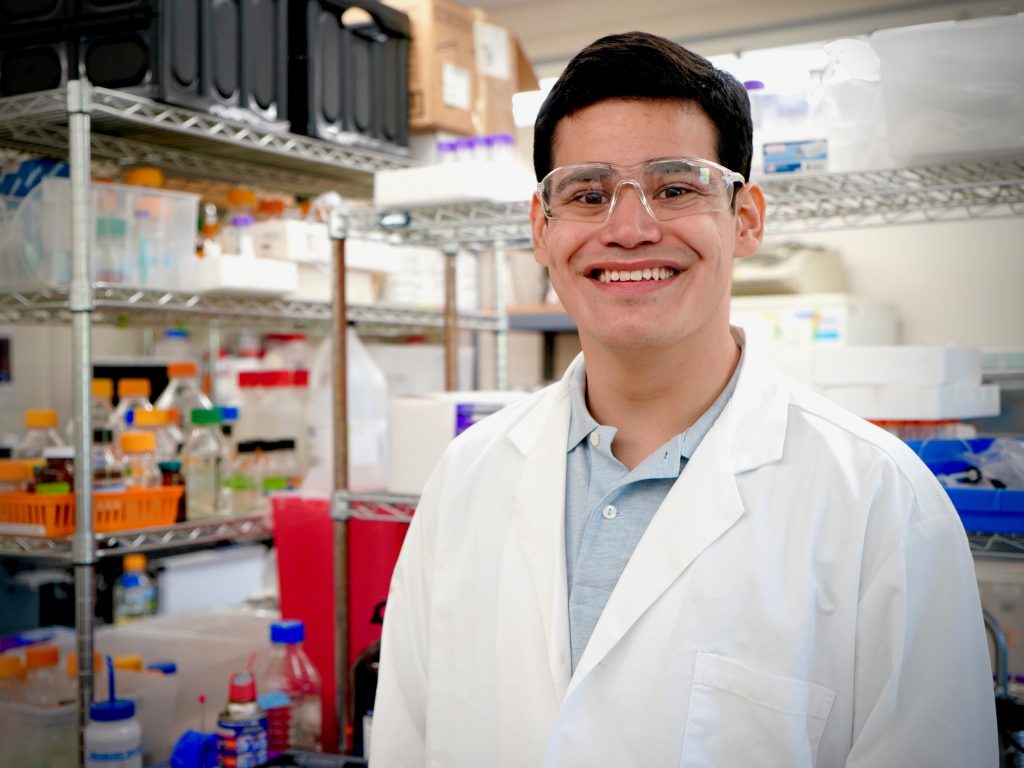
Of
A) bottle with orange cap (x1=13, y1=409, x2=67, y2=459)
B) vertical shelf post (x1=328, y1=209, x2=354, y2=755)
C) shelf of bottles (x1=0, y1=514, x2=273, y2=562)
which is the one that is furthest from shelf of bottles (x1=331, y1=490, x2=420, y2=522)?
bottle with orange cap (x1=13, y1=409, x2=67, y2=459)

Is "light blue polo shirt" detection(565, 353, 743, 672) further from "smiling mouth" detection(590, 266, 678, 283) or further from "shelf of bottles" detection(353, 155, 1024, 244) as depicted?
"shelf of bottles" detection(353, 155, 1024, 244)

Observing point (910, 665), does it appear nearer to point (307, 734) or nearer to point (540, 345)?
point (307, 734)

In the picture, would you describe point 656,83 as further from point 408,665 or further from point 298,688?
point 298,688

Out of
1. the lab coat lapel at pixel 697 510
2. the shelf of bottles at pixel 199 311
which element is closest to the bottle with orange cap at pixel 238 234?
the shelf of bottles at pixel 199 311

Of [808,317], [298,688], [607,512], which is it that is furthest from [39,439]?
[808,317]

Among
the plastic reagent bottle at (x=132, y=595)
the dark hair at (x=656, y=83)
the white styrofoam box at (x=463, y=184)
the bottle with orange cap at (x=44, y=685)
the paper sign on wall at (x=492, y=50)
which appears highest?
the paper sign on wall at (x=492, y=50)

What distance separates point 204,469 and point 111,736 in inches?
26.3

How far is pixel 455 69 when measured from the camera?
2.99 m

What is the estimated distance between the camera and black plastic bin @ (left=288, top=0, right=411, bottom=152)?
8.79ft

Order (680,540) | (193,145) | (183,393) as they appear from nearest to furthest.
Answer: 1. (680,540)
2. (193,145)
3. (183,393)

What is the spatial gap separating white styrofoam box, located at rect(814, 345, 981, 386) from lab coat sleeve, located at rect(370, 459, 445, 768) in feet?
2.83

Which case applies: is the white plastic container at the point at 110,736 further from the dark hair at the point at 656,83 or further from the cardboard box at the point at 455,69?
the cardboard box at the point at 455,69

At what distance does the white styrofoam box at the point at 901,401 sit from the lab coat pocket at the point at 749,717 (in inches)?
34.8

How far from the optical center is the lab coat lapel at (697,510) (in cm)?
117
